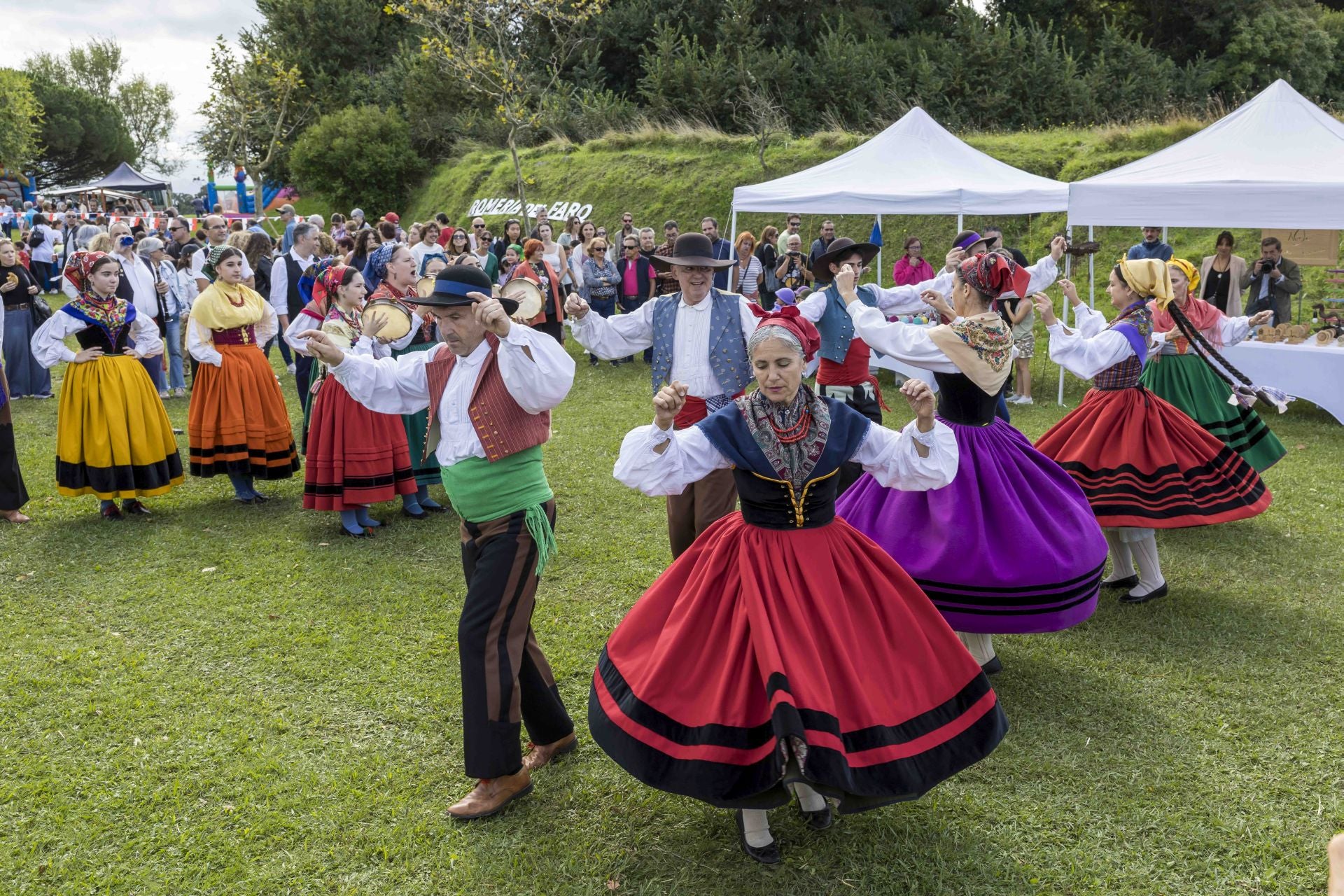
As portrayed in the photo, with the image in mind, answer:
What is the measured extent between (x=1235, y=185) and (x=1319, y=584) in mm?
4636

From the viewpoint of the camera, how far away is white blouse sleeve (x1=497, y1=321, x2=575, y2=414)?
336cm

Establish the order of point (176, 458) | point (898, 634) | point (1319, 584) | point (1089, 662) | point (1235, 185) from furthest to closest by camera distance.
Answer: point (1235, 185)
point (176, 458)
point (1319, 584)
point (1089, 662)
point (898, 634)

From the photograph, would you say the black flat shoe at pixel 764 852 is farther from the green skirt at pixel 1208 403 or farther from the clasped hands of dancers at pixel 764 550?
the green skirt at pixel 1208 403

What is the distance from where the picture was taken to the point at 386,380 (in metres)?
3.82

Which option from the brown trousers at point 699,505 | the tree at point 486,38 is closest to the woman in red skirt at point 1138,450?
the brown trousers at point 699,505

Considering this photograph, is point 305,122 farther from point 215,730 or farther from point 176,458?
point 215,730

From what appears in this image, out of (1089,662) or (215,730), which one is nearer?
(215,730)

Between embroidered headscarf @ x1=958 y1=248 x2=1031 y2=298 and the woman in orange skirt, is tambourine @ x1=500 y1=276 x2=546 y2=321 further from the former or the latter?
the woman in orange skirt

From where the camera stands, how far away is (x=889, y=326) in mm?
4277

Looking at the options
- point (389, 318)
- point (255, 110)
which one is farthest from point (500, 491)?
point (255, 110)

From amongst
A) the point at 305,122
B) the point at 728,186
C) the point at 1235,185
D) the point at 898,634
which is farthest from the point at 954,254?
the point at 305,122

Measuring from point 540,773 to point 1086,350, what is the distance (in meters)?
3.41

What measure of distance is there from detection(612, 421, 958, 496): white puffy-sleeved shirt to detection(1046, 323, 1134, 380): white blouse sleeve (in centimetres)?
224

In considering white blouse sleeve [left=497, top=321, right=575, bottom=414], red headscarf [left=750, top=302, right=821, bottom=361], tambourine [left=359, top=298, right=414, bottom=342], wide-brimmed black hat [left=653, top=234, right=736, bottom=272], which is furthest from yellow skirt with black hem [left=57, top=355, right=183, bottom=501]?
red headscarf [left=750, top=302, right=821, bottom=361]
